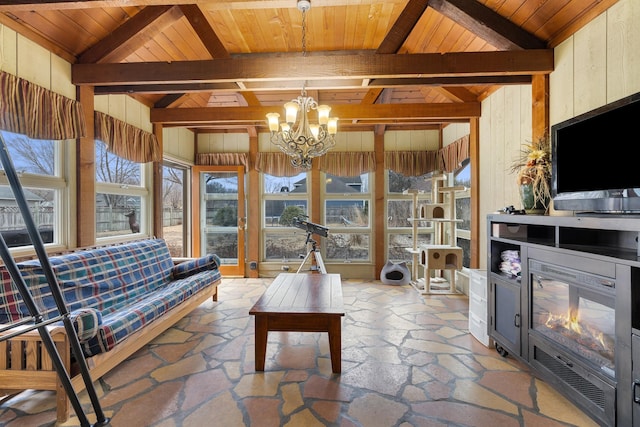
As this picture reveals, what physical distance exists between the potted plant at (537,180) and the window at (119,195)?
3932 millimetres

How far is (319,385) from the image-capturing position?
1.90 m

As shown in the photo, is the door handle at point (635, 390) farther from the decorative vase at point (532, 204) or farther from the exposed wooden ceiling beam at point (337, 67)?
the exposed wooden ceiling beam at point (337, 67)

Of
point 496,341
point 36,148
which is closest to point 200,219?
point 36,148

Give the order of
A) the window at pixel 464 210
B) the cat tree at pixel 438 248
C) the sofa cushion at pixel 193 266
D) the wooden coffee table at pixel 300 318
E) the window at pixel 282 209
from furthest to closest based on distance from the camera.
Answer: the window at pixel 282 209
the window at pixel 464 210
the cat tree at pixel 438 248
the sofa cushion at pixel 193 266
the wooden coffee table at pixel 300 318

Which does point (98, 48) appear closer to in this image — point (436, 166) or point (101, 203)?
point (101, 203)

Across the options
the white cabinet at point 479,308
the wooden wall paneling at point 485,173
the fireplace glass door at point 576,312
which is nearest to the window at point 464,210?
the wooden wall paneling at point 485,173

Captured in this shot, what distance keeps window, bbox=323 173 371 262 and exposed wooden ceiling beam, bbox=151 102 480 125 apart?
1488 millimetres

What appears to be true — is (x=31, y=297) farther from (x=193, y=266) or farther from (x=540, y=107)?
(x=540, y=107)

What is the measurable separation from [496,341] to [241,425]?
1.95 metres

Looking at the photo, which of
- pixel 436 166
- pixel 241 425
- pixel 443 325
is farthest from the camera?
pixel 436 166

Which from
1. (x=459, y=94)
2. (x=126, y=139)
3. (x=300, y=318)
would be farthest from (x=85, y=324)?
(x=459, y=94)

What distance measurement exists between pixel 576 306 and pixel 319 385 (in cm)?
160

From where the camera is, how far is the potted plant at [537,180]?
2.20 metres

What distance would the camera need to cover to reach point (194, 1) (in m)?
1.86
